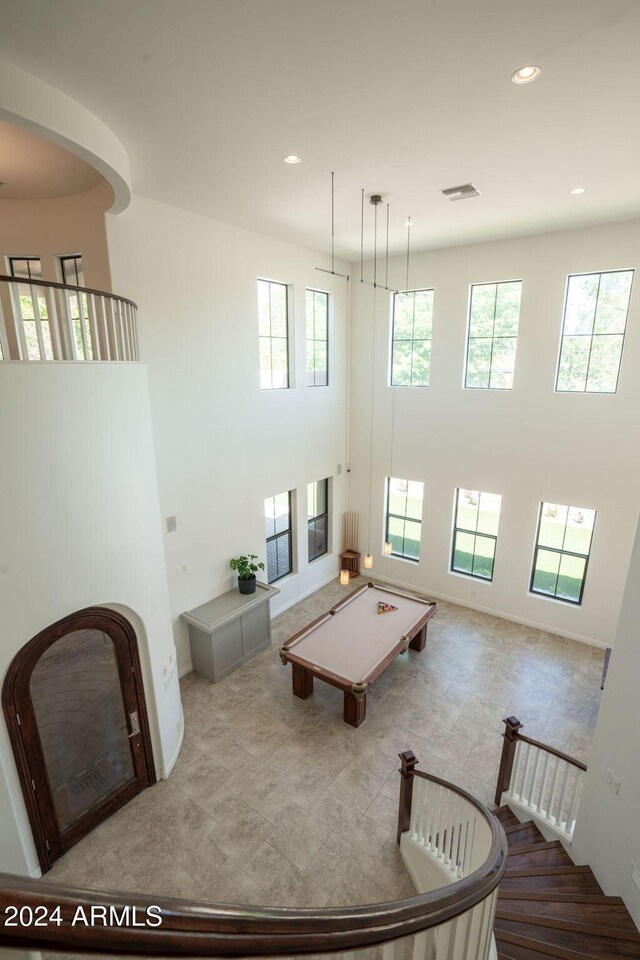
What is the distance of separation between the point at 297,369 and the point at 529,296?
405cm

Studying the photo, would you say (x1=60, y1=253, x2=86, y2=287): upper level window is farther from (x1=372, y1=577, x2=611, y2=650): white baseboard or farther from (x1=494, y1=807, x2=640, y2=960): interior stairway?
(x1=372, y1=577, x2=611, y2=650): white baseboard

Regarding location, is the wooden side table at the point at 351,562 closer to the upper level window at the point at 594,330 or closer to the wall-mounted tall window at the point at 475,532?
the wall-mounted tall window at the point at 475,532

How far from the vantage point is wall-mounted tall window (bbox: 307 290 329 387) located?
8.75 metres

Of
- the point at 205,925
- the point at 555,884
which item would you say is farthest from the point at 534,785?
the point at 205,925

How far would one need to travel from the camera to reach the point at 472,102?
3691 mm

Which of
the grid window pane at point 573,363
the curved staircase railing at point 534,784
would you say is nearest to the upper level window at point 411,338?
the grid window pane at point 573,363

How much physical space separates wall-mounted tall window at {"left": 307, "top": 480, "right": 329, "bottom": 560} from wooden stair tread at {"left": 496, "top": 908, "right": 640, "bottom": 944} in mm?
6751

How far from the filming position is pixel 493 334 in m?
8.10

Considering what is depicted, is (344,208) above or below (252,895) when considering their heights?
above

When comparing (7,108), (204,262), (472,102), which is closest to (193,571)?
(204,262)

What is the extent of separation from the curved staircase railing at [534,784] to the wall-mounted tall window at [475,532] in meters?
4.18

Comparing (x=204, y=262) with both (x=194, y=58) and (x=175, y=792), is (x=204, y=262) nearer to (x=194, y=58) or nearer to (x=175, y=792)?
(x=194, y=58)

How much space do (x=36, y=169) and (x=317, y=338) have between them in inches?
200

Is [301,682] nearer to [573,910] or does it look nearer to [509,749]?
[509,749]
